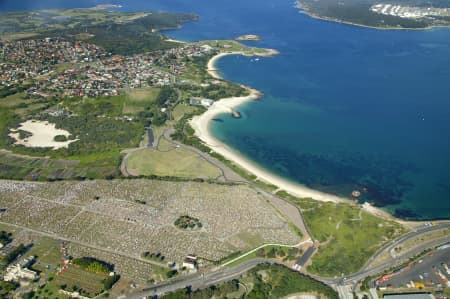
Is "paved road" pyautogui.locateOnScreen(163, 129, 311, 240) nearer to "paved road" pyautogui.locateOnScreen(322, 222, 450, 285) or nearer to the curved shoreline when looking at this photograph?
the curved shoreline

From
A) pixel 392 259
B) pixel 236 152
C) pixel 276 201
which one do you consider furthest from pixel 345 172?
pixel 392 259

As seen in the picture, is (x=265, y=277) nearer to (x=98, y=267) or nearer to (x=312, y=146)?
(x=98, y=267)

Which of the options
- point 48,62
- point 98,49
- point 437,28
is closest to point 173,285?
point 48,62

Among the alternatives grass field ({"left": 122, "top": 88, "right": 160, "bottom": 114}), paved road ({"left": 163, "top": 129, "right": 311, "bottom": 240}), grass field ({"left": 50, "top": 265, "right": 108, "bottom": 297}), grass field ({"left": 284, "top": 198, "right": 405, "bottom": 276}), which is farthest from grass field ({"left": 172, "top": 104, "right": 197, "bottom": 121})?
grass field ({"left": 50, "top": 265, "right": 108, "bottom": 297})

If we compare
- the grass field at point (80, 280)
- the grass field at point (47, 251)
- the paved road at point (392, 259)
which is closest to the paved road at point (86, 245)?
the grass field at point (47, 251)

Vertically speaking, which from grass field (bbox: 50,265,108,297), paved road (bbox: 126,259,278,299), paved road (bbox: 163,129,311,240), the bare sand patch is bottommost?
the bare sand patch
